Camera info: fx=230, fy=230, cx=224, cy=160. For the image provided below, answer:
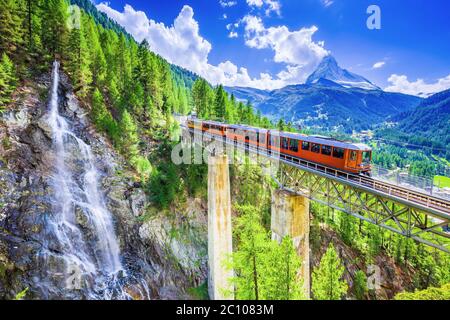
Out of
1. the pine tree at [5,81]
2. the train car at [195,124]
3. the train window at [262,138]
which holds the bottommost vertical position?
the train window at [262,138]

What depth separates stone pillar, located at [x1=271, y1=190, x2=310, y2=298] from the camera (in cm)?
1923

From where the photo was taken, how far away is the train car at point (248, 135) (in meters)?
22.4

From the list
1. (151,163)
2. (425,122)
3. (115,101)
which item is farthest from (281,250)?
(425,122)

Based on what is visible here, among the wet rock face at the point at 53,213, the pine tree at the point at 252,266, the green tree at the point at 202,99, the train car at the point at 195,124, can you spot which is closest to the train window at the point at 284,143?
the pine tree at the point at 252,266

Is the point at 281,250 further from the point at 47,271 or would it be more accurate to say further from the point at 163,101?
the point at 163,101

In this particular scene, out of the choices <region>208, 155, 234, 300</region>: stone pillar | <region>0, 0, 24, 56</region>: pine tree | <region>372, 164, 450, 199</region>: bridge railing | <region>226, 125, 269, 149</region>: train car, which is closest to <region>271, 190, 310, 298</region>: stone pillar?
<region>208, 155, 234, 300</region>: stone pillar

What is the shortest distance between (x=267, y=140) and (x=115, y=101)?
747 inches

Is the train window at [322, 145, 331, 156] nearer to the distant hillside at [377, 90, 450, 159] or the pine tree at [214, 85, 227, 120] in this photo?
the pine tree at [214, 85, 227, 120]

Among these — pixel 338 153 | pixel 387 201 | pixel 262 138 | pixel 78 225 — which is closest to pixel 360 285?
pixel 387 201

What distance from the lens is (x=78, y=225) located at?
1950 cm

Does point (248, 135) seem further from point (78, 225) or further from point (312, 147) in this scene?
point (78, 225)

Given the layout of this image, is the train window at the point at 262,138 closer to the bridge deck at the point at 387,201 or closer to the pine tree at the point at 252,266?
the bridge deck at the point at 387,201

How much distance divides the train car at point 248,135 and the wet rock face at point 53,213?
9.65m
